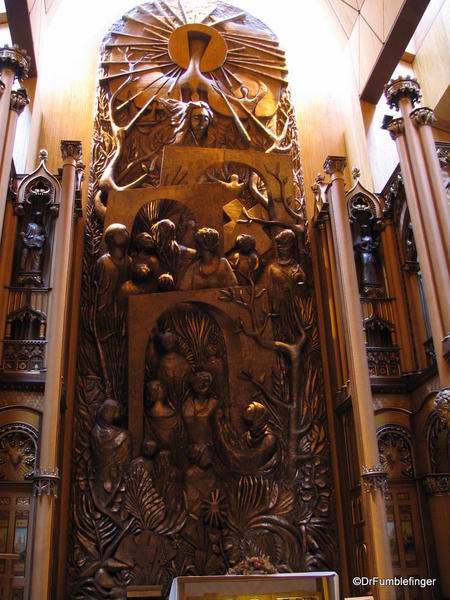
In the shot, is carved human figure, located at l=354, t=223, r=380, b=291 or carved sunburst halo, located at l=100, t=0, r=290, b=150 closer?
carved human figure, located at l=354, t=223, r=380, b=291

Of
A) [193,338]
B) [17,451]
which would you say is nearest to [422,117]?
[193,338]

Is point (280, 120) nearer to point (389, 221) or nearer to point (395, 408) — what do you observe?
point (389, 221)

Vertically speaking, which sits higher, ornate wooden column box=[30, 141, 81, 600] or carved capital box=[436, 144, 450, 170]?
carved capital box=[436, 144, 450, 170]

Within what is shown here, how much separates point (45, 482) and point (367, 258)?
5.34 m

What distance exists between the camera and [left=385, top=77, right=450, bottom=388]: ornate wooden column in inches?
299

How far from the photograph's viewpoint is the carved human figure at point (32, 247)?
910 centimetres

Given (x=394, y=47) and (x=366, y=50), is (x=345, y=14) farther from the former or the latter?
(x=394, y=47)

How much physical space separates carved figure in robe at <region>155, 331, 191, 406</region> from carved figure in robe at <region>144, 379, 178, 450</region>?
0.13m

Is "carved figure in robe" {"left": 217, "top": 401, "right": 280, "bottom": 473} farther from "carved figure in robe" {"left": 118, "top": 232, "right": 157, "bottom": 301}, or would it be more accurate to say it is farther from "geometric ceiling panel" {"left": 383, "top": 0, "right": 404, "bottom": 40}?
"geometric ceiling panel" {"left": 383, "top": 0, "right": 404, "bottom": 40}

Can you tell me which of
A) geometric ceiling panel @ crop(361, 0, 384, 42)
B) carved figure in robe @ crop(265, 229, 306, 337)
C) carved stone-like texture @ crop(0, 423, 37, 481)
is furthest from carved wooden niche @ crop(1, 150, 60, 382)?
geometric ceiling panel @ crop(361, 0, 384, 42)

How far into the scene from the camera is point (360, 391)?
26.6 ft

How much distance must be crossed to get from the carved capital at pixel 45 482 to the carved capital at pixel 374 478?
3402mm

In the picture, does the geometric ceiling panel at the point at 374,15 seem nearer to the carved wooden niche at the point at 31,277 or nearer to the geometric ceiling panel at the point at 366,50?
the geometric ceiling panel at the point at 366,50

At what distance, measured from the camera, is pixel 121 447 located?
8484 millimetres
